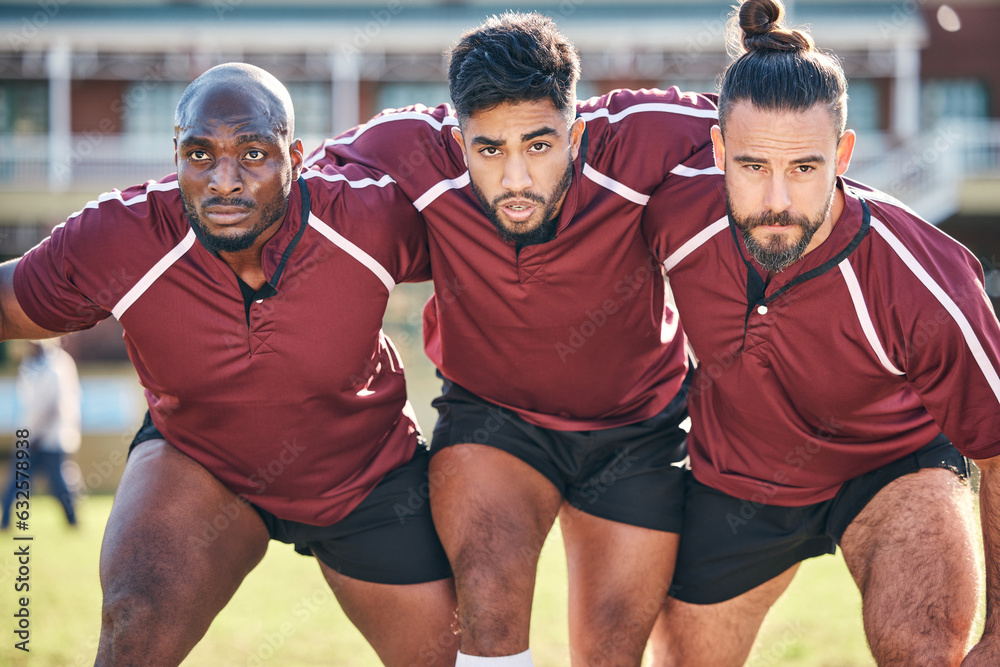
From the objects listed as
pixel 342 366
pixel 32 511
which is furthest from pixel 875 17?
pixel 342 366

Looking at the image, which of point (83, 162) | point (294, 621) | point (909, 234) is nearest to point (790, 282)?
point (909, 234)

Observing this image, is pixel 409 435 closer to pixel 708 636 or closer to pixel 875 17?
pixel 708 636

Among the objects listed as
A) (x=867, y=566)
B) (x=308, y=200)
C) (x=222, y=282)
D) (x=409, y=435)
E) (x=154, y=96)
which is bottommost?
(x=867, y=566)

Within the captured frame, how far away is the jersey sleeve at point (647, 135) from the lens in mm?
3621

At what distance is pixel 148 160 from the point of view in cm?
1984

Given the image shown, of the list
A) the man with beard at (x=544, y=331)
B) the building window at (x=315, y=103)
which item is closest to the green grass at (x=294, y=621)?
the man with beard at (x=544, y=331)

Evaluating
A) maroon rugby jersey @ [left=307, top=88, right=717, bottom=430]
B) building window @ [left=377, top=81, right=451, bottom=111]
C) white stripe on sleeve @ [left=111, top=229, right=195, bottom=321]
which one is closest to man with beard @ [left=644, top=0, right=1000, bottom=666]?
maroon rugby jersey @ [left=307, top=88, right=717, bottom=430]

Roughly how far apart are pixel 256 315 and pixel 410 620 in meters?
1.39

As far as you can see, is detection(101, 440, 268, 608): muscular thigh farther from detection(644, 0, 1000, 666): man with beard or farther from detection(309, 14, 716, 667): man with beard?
detection(644, 0, 1000, 666): man with beard

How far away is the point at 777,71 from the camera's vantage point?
3.14m

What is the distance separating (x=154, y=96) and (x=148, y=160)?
2.17 m

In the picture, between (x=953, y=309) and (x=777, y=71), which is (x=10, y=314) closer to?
(x=777, y=71)

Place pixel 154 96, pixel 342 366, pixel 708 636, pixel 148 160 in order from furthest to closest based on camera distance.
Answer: pixel 154 96 < pixel 148 160 < pixel 708 636 < pixel 342 366

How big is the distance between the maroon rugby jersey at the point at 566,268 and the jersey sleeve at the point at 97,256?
71 cm
